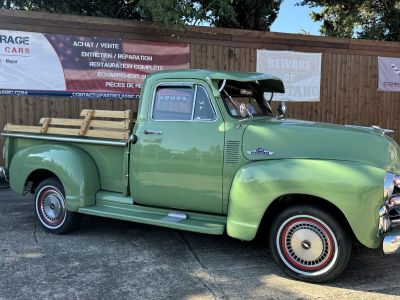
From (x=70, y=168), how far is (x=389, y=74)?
921cm

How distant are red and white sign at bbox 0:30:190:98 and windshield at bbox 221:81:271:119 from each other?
4353 millimetres

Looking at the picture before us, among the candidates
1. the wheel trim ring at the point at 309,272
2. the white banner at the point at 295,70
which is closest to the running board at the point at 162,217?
the wheel trim ring at the point at 309,272

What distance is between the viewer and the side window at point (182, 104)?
17.4 feet

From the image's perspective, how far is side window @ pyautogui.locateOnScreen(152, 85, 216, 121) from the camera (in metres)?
5.30

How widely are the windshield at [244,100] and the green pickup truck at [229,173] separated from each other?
0.05ft

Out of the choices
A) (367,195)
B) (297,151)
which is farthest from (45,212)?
(367,195)

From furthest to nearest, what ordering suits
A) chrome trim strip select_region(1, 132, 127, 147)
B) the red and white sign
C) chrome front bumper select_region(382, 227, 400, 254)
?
the red and white sign < chrome trim strip select_region(1, 132, 127, 147) < chrome front bumper select_region(382, 227, 400, 254)

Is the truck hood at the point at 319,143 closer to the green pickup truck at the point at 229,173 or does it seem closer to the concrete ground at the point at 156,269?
the green pickup truck at the point at 229,173

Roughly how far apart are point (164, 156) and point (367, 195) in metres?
2.25

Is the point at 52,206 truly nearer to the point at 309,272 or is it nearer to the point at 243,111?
the point at 243,111

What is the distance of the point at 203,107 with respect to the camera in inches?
209

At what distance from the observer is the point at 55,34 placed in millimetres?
9156

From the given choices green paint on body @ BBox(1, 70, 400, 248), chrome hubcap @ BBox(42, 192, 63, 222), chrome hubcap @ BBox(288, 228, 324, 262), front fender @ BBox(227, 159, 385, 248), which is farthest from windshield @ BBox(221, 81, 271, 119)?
chrome hubcap @ BBox(42, 192, 63, 222)

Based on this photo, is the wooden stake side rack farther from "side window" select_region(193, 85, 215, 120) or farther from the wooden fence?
the wooden fence
